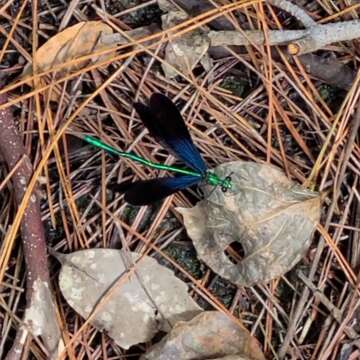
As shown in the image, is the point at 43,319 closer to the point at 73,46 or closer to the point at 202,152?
the point at 202,152

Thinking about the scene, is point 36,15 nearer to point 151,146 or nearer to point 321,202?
point 151,146

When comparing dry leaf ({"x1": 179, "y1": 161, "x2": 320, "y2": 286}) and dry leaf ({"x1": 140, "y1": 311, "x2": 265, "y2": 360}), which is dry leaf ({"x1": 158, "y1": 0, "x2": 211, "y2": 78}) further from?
→ dry leaf ({"x1": 140, "y1": 311, "x2": 265, "y2": 360})

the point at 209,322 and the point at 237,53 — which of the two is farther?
the point at 237,53

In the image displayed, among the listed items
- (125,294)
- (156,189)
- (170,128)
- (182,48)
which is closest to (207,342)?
(125,294)

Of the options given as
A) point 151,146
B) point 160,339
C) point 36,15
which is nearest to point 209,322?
point 160,339

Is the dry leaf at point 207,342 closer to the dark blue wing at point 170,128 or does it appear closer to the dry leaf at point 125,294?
the dry leaf at point 125,294
